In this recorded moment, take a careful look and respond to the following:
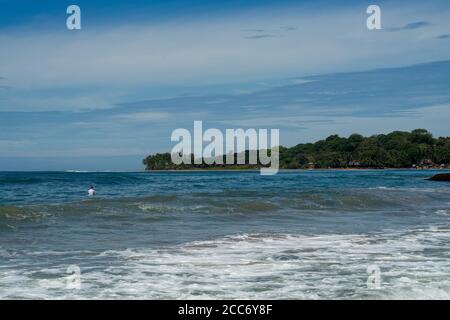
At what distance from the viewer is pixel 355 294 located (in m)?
8.18

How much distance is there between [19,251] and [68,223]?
19.7 feet

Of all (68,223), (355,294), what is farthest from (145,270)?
(68,223)

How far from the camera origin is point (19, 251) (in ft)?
41.2

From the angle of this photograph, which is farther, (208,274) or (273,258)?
(273,258)

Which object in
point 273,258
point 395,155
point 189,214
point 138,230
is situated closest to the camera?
point 273,258

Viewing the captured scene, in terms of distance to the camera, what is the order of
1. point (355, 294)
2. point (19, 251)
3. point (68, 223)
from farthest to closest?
1. point (68, 223)
2. point (19, 251)
3. point (355, 294)

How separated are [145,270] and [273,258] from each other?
8.72ft

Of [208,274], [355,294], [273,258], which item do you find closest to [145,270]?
[208,274]

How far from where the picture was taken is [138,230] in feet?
54.6

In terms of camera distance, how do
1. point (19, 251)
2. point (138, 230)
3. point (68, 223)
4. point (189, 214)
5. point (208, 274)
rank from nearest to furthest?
point (208, 274) → point (19, 251) → point (138, 230) → point (68, 223) → point (189, 214)

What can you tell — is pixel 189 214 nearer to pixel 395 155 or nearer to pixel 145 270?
pixel 145 270
